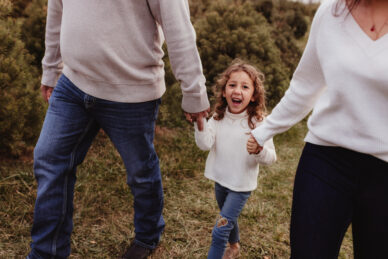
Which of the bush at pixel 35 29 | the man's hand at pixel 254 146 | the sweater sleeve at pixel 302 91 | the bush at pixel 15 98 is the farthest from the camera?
the bush at pixel 35 29

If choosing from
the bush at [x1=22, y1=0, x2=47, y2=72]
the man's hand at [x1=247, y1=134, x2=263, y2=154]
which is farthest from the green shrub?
the man's hand at [x1=247, y1=134, x2=263, y2=154]

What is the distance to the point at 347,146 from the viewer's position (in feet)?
4.64

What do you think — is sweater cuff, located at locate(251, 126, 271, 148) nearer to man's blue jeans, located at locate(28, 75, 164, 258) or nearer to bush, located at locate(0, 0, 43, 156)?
man's blue jeans, located at locate(28, 75, 164, 258)

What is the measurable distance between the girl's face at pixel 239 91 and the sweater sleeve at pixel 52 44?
1106 millimetres

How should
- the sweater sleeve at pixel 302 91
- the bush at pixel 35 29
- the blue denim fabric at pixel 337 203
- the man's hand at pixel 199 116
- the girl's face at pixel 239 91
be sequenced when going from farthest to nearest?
the bush at pixel 35 29 → the girl's face at pixel 239 91 → the man's hand at pixel 199 116 → the sweater sleeve at pixel 302 91 → the blue denim fabric at pixel 337 203

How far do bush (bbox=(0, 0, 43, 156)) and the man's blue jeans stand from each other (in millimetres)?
1422

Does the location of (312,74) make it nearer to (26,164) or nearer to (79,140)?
(79,140)

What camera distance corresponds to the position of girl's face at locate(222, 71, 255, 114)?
2.27 metres

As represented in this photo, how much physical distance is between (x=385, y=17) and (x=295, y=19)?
11.2 metres

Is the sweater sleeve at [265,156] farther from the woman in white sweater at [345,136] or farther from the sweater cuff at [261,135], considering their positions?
the woman in white sweater at [345,136]

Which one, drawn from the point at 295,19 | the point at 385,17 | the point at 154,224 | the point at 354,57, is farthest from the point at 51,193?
the point at 295,19

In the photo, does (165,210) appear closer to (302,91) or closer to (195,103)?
(195,103)

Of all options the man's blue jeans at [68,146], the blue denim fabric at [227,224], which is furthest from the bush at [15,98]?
the blue denim fabric at [227,224]

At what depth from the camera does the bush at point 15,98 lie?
127 inches
